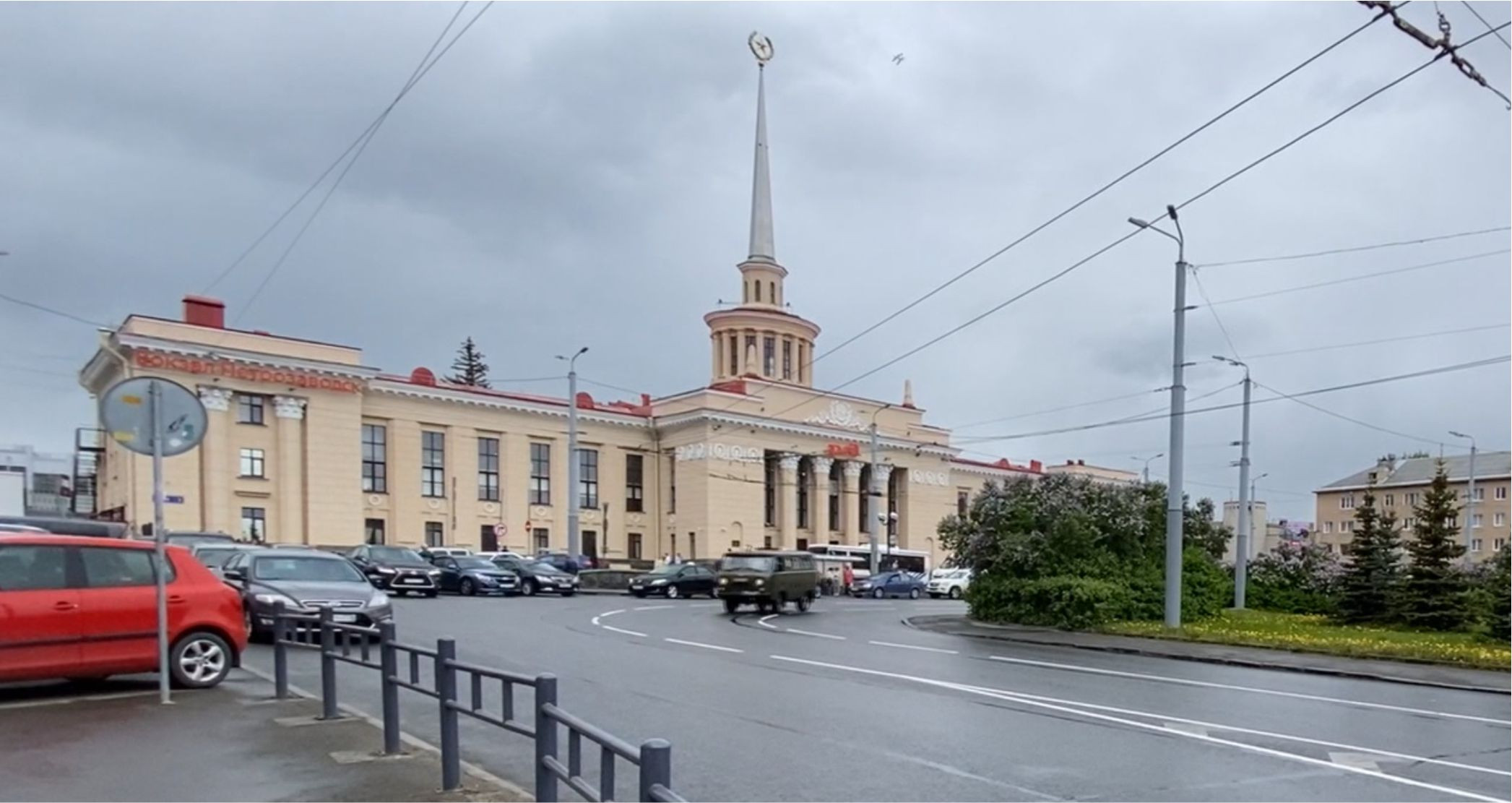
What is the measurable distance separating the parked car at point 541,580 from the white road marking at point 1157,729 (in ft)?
75.4

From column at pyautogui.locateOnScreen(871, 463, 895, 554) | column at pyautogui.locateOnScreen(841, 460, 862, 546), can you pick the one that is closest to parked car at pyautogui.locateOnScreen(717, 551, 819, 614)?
column at pyautogui.locateOnScreen(871, 463, 895, 554)

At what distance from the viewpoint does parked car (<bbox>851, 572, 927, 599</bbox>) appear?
48.8 m

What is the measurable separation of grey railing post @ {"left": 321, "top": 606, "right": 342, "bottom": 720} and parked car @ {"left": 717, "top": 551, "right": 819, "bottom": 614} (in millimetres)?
19780

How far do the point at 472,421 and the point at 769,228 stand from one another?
27954 millimetres

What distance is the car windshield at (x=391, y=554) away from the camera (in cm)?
3186

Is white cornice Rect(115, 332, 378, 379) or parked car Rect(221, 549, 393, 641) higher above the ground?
white cornice Rect(115, 332, 378, 379)

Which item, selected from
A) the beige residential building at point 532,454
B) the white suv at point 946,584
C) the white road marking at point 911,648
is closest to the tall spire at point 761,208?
the beige residential building at point 532,454

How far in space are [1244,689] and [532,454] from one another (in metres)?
52.6

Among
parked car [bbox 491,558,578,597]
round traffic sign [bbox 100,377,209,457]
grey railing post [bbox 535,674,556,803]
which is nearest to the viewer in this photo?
grey railing post [bbox 535,674,556,803]

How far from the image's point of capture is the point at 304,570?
15875 millimetres

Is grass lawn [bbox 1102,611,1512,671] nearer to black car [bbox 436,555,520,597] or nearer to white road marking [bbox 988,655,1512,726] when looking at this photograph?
white road marking [bbox 988,655,1512,726]

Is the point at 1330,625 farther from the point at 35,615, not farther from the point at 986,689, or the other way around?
the point at 35,615

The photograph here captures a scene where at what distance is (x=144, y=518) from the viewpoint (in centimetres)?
4422

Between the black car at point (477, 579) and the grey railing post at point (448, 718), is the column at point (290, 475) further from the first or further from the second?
the grey railing post at point (448, 718)
